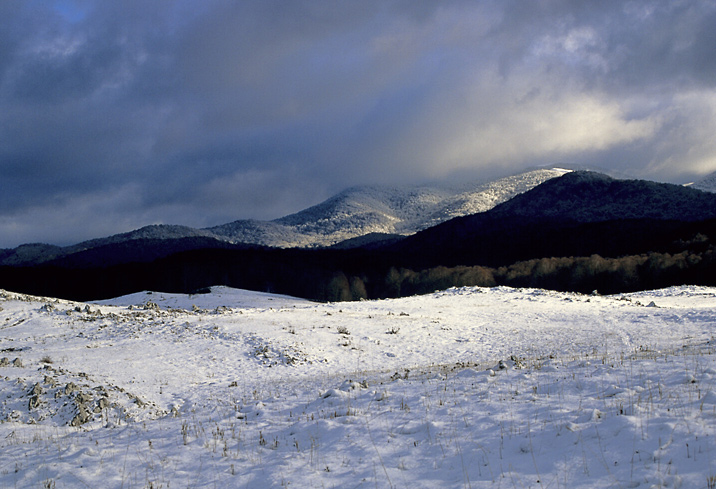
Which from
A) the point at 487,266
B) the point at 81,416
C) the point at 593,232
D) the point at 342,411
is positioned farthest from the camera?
the point at 593,232

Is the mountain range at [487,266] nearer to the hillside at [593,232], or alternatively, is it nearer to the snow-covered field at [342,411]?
the hillside at [593,232]

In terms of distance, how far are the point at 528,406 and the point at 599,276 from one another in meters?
78.2

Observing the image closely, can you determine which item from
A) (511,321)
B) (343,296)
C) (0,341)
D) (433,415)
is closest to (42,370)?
(0,341)

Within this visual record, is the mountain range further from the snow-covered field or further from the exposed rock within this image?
the exposed rock

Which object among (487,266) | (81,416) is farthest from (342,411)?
(487,266)

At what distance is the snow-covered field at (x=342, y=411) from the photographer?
6.73 metres

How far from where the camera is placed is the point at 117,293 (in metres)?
117

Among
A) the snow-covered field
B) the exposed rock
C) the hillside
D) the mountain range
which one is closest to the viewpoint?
the snow-covered field

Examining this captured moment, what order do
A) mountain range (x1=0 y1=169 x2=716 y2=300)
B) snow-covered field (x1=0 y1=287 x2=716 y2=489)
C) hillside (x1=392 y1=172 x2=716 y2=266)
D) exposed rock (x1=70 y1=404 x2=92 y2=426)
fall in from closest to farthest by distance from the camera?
1. snow-covered field (x1=0 y1=287 x2=716 y2=489)
2. exposed rock (x1=70 y1=404 x2=92 y2=426)
3. mountain range (x1=0 y1=169 x2=716 y2=300)
4. hillside (x1=392 y1=172 x2=716 y2=266)

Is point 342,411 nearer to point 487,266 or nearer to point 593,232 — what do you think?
point 487,266

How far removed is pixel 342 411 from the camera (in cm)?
1039

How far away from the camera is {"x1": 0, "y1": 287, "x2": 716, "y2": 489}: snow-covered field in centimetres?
673

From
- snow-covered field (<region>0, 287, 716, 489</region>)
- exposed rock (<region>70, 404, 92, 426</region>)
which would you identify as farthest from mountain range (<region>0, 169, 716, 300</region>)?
exposed rock (<region>70, 404, 92, 426</region>)

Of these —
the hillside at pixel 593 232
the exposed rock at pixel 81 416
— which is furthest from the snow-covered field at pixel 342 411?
the hillside at pixel 593 232
